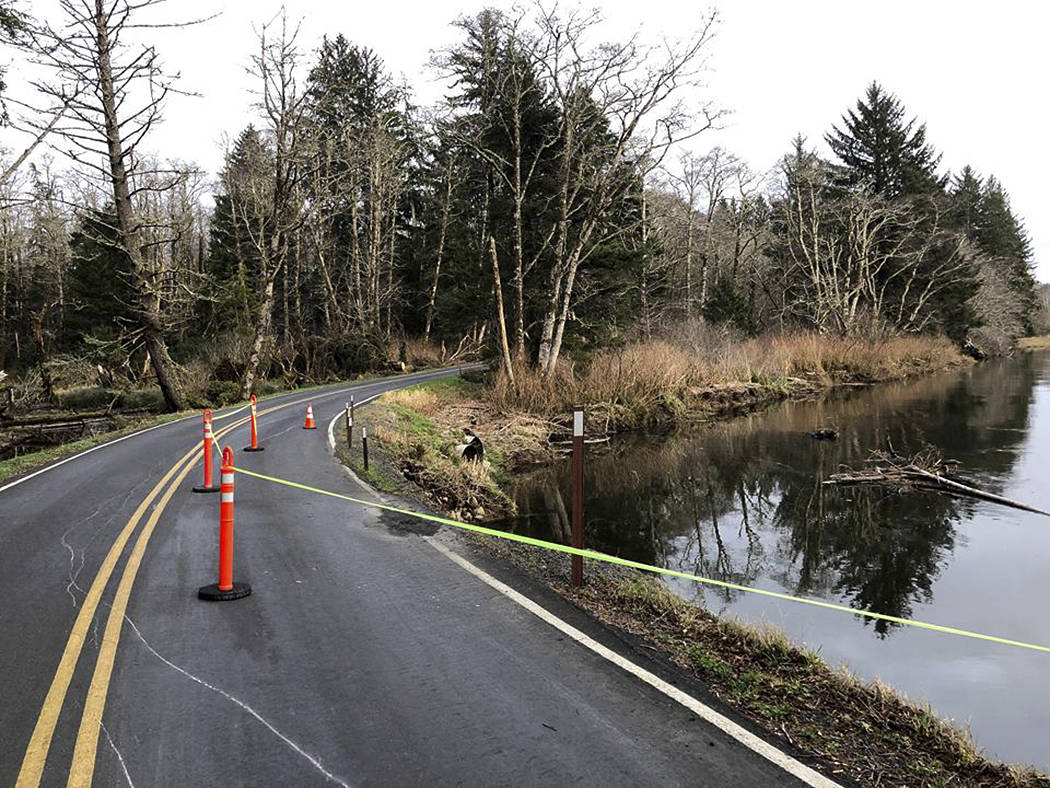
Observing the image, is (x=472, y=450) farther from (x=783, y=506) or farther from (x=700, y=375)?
(x=700, y=375)

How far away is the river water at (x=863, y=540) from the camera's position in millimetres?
6863

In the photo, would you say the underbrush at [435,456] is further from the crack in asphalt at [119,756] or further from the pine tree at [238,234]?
the pine tree at [238,234]

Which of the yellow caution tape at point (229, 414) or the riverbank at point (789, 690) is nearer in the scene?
the riverbank at point (789, 690)

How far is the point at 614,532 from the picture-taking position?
1184 cm

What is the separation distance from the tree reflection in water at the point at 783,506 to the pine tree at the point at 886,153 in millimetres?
26511

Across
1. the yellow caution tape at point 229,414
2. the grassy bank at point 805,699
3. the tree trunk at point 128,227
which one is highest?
the tree trunk at point 128,227

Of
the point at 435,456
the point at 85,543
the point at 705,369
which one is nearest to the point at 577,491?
the point at 85,543

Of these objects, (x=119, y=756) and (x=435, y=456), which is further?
(x=435, y=456)

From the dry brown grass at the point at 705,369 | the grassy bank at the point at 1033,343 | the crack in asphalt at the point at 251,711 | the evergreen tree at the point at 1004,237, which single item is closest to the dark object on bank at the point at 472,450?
the dry brown grass at the point at 705,369

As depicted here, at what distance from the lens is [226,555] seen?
5.96m

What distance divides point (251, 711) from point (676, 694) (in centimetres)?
269

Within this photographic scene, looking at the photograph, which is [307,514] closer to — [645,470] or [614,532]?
[614,532]

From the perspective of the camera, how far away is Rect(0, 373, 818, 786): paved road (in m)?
3.57

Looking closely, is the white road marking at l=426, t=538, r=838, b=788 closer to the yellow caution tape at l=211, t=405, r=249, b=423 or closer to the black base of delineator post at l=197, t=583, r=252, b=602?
the black base of delineator post at l=197, t=583, r=252, b=602
